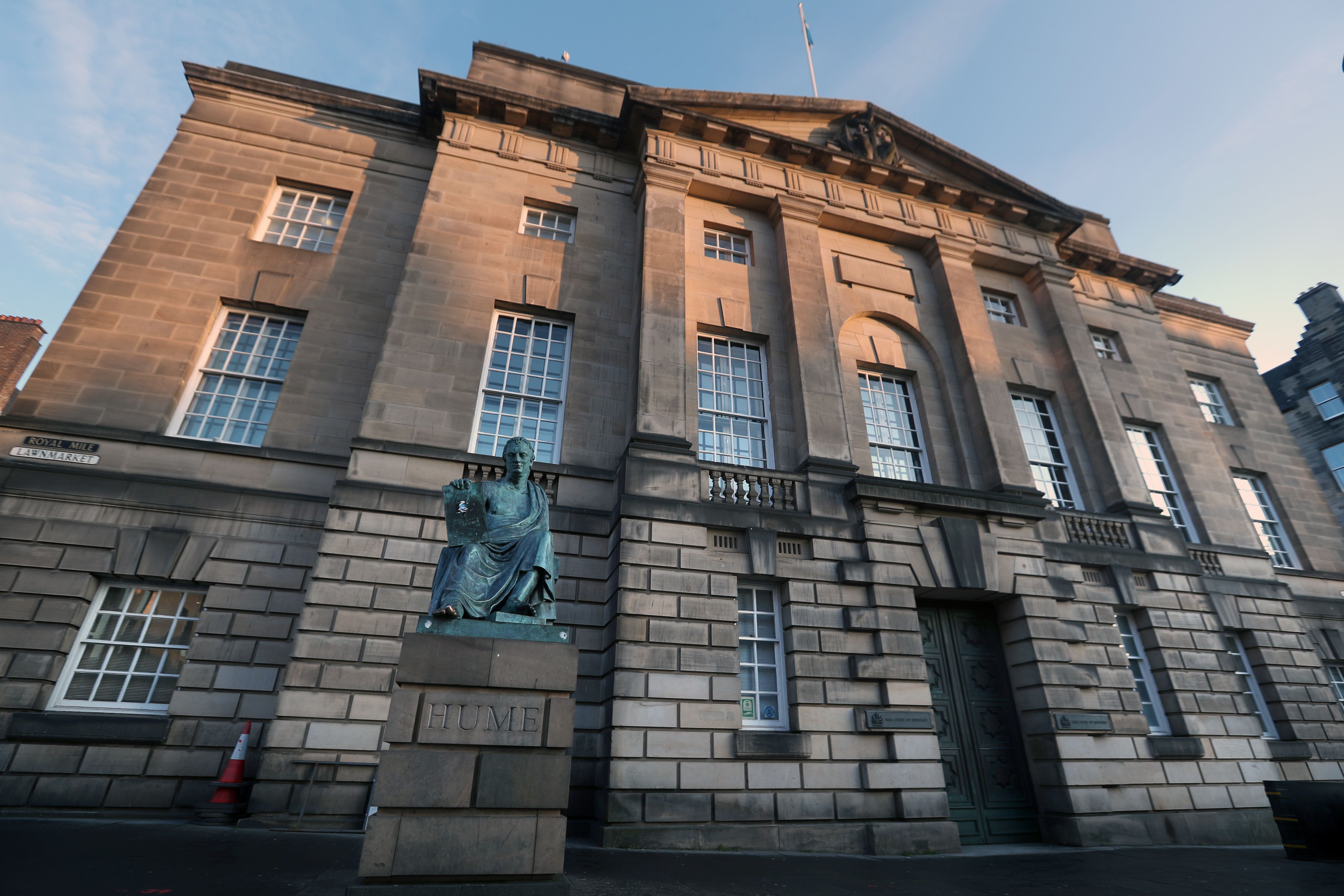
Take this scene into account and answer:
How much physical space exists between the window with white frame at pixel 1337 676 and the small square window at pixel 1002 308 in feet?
38.7

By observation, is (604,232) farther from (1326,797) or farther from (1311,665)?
(1311,665)

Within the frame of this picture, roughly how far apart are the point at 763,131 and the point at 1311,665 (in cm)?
1795

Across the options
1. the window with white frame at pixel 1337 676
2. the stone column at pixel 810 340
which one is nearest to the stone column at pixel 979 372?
the stone column at pixel 810 340

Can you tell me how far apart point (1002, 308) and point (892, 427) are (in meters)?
6.43

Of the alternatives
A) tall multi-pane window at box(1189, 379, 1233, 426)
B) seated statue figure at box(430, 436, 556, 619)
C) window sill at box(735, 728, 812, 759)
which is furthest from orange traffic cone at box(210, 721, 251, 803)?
tall multi-pane window at box(1189, 379, 1233, 426)

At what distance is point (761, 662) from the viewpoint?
10336mm

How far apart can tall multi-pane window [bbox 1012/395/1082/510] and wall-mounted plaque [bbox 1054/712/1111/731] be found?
15.1 ft

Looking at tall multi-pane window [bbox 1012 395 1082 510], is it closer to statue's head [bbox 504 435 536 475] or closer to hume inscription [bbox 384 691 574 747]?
statue's head [bbox 504 435 536 475]

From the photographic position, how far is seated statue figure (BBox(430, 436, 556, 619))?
19.9 ft

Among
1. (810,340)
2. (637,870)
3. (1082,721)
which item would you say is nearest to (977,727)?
(1082,721)

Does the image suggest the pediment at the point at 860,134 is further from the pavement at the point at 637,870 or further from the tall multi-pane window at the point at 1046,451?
the pavement at the point at 637,870

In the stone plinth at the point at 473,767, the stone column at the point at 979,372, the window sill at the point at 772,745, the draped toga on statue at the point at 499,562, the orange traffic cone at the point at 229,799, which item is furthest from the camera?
the stone column at the point at 979,372

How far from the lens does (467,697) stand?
5.52 metres

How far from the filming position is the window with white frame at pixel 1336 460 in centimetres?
2248
